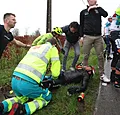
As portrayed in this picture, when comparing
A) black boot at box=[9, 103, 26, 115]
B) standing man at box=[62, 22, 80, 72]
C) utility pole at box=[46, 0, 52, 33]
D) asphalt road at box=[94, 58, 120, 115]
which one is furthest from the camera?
utility pole at box=[46, 0, 52, 33]

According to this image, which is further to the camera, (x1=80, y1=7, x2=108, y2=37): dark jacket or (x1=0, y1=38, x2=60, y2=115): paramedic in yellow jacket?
(x1=80, y1=7, x2=108, y2=37): dark jacket

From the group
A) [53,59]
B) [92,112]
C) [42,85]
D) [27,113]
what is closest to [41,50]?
[53,59]

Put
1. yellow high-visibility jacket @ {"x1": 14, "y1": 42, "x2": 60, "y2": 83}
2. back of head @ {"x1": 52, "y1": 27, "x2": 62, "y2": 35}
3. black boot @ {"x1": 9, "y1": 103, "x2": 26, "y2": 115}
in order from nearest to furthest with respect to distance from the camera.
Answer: black boot @ {"x1": 9, "y1": 103, "x2": 26, "y2": 115} → yellow high-visibility jacket @ {"x1": 14, "y1": 42, "x2": 60, "y2": 83} → back of head @ {"x1": 52, "y1": 27, "x2": 62, "y2": 35}

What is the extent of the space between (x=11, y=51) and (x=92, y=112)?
6029 millimetres

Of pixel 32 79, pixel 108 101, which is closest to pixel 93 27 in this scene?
pixel 108 101

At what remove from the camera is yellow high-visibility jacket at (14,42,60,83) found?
425 cm

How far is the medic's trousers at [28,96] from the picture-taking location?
4.16m

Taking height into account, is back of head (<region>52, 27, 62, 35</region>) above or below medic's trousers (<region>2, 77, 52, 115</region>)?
above

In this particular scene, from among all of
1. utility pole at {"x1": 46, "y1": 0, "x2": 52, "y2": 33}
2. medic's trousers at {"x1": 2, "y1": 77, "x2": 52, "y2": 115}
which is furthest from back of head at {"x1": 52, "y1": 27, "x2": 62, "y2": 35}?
utility pole at {"x1": 46, "y1": 0, "x2": 52, "y2": 33}

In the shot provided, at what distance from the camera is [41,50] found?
4395 millimetres

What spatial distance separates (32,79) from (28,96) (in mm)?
386

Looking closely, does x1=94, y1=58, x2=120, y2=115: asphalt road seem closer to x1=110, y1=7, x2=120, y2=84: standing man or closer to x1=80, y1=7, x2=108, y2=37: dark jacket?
x1=110, y1=7, x2=120, y2=84: standing man

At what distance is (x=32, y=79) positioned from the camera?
4227 millimetres

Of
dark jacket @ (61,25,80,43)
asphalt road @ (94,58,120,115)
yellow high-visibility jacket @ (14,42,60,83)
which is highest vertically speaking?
dark jacket @ (61,25,80,43)
